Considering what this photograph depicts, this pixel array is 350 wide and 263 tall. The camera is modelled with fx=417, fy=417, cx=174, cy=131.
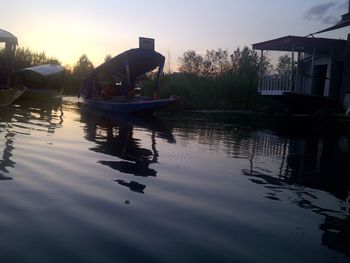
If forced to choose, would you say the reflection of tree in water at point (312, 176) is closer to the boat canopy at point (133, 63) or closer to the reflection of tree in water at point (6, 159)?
the reflection of tree in water at point (6, 159)

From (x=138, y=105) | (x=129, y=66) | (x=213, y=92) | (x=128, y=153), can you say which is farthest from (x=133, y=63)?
Result: (x=128, y=153)

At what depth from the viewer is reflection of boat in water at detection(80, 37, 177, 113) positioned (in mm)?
18891

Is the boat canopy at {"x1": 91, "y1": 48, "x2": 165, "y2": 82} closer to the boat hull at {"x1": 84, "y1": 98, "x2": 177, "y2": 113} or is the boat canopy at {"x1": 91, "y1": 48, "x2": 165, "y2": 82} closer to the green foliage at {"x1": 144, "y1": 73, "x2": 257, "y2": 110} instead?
the boat hull at {"x1": 84, "y1": 98, "x2": 177, "y2": 113}

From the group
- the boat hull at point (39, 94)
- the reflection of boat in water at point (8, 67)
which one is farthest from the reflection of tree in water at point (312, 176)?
the boat hull at point (39, 94)

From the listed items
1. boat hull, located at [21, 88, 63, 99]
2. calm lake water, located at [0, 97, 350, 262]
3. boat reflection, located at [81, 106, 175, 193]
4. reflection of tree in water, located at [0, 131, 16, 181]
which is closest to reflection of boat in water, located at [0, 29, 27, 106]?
boat hull, located at [21, 88, 63, 99]

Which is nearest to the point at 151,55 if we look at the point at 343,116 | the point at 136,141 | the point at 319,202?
the point at 343,116

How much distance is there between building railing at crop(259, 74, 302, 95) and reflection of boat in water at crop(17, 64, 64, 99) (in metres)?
12.9

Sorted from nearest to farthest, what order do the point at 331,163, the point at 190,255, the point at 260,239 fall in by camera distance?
the point at 190,255 → the point at 260,239 → the point at 331,163

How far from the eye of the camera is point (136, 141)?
9250 mm

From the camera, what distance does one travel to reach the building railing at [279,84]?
20453 mm

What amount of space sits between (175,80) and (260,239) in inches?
1117

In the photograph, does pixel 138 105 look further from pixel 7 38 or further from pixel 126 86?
pixel 7 38

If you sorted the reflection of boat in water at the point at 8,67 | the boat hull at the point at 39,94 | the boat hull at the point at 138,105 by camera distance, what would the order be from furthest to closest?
the boat hull at the point at 39,94, the boat hull at the point at 138,105, the reflection of boat in water at the point at 8,67

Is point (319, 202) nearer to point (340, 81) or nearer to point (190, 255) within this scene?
point (190, 255)
